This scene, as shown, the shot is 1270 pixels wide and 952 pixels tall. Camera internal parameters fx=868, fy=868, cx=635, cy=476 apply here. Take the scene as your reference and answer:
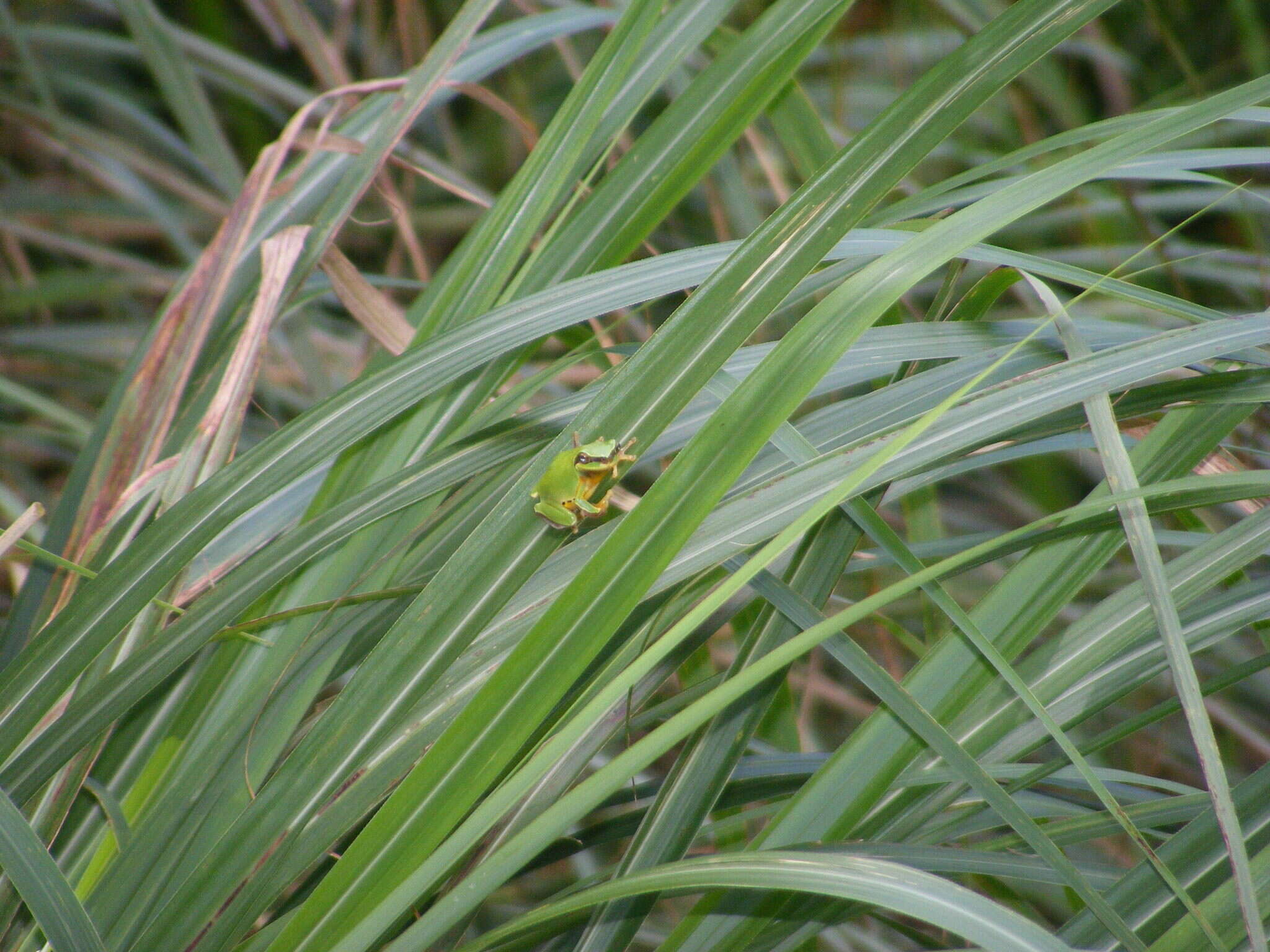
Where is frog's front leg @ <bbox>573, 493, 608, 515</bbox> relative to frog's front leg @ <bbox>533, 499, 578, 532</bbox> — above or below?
above

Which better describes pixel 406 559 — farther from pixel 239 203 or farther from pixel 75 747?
pixel 239 203

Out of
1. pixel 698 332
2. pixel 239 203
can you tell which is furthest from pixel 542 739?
pixel 239 203

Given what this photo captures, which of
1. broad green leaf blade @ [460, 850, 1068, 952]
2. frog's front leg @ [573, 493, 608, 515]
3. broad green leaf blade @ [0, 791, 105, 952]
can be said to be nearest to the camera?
broad green leaf blade @ [460, 850, 1068, 952]

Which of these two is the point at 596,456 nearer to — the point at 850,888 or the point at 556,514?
the point at 556,514

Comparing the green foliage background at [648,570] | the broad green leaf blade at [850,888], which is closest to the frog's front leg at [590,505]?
the green foliage background at [648,570]

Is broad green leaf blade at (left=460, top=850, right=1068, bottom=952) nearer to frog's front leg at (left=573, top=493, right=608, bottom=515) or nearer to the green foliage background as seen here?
the green foliage background

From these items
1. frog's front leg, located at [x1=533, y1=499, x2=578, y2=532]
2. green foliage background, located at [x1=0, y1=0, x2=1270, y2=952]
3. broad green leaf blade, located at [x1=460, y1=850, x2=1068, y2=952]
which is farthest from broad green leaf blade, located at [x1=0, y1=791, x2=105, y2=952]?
frog's front leg, located at [x1=533, y1=499, x2=578, y2=532]

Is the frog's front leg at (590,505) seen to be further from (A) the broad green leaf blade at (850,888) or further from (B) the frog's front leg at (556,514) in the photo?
(A) the broad green leaf blade at (850,888)

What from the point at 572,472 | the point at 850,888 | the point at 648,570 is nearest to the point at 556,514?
the point at 572,472
